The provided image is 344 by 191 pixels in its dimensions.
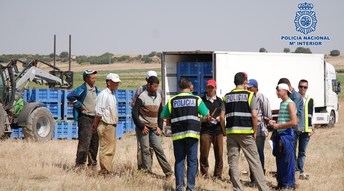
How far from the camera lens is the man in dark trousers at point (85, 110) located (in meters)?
10.8

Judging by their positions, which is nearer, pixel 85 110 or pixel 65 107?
pixel 85 110

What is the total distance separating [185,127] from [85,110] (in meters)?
2.57

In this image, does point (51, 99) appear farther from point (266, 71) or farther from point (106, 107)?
point (106, 107)

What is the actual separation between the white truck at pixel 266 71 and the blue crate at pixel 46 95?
351 cm

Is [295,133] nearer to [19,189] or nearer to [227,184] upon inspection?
[227,184]

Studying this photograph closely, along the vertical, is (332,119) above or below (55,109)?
below

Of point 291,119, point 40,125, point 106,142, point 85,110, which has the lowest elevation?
point 40,125

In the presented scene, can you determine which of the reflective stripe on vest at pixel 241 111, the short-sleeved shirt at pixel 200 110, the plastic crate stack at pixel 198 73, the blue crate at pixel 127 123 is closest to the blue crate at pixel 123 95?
the blue crate at pixel 127 123

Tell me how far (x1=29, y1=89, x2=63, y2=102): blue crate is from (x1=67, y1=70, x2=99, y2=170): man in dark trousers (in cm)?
849

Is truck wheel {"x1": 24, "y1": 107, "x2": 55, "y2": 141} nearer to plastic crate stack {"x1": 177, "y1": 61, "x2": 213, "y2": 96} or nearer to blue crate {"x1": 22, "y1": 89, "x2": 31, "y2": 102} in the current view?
blue crate {"x1": 22, "y1": 89, "x2": 31, "y2": 102}

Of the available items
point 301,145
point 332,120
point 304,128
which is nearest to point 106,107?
point 304,128

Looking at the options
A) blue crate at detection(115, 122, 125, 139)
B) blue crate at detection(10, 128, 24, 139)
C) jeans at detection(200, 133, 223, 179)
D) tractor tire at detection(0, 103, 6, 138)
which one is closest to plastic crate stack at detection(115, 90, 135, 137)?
blue crate at detection(115, 122, 125, 139)

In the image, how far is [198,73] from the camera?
63.1 feet

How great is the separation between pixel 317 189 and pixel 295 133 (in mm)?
1057
